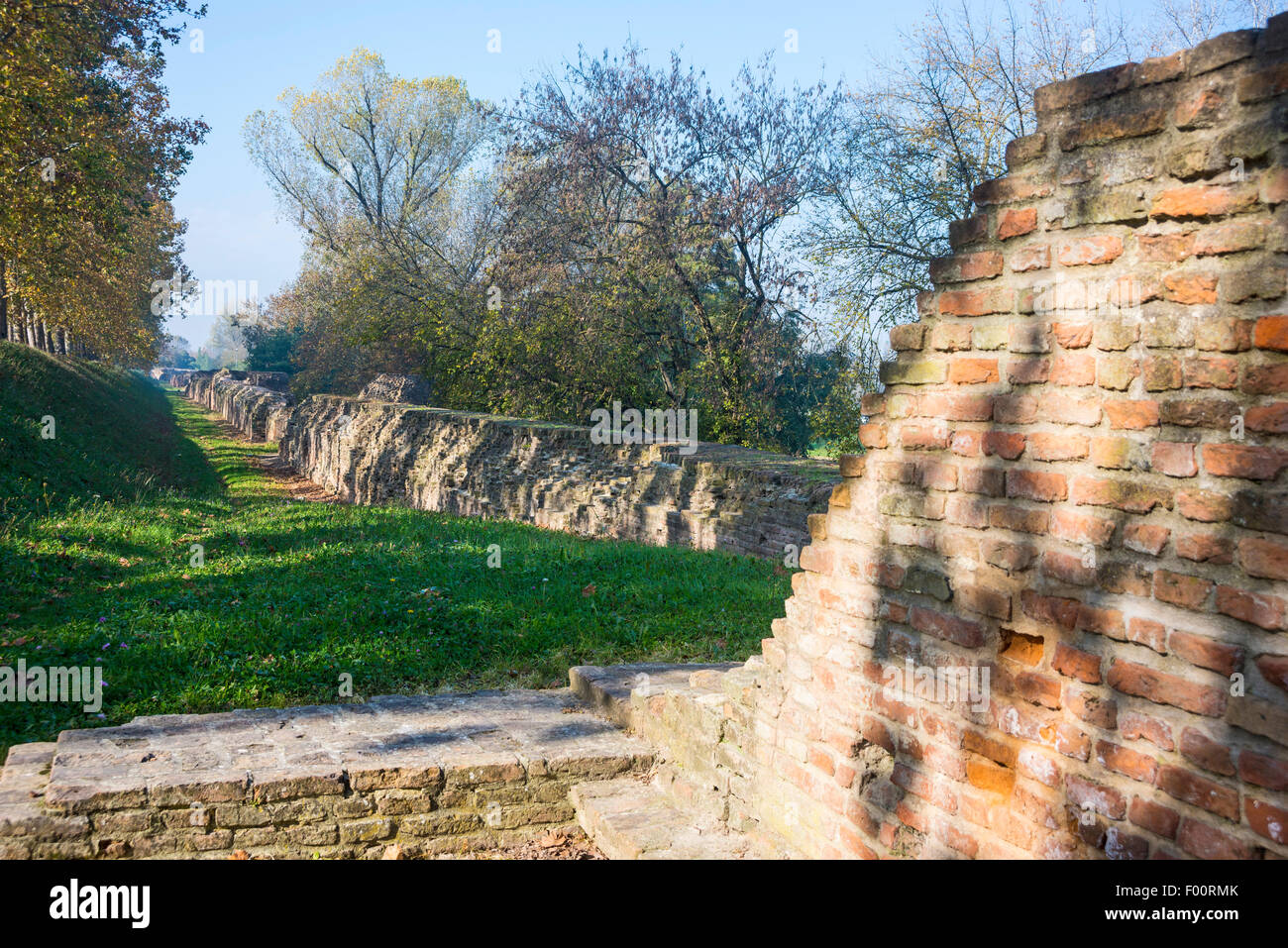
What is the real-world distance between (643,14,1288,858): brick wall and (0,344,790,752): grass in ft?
10.1

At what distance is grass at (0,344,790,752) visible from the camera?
5.28m

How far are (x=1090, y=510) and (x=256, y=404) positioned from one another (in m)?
36.0

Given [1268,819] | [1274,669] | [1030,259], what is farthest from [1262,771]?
[1030,259]

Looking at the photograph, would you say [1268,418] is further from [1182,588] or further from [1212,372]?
[1182,588]

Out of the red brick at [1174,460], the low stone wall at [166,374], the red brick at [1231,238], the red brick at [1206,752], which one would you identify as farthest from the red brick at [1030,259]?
the low stone wall at [166,374]

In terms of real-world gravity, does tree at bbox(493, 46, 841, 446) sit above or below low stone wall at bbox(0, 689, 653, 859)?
above

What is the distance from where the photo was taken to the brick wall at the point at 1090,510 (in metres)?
1.99

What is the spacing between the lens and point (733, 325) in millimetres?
15586

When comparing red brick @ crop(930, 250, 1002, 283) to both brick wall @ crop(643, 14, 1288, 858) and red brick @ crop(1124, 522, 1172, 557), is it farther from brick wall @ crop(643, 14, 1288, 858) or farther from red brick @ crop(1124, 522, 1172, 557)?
red brick @ crop(1124, 522, 1172, 557)

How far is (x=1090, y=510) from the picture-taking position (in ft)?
7.56

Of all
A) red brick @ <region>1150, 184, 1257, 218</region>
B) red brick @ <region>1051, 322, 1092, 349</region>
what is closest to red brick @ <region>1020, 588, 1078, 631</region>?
Result: red brick @ <region>1051, 322, 1092, 349</region>
